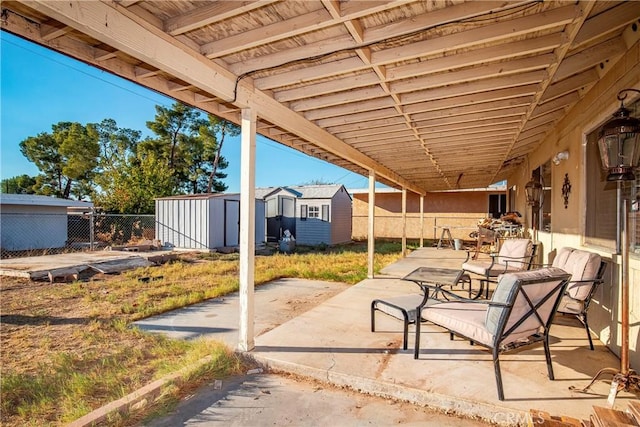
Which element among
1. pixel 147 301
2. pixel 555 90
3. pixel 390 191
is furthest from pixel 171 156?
pixel 555 90

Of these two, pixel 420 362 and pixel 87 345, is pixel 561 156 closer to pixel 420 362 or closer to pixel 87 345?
pixel 420 362

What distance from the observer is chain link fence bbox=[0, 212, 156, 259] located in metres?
11.7

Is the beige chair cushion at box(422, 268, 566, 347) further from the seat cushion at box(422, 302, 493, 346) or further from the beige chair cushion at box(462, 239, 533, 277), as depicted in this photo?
the beige chair cushion at box(462, 239, 533, 277)

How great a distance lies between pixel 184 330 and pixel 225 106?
8.58 ft

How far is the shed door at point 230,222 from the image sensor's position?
13227mm

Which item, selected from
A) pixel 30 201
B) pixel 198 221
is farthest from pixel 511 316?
pixel 30 201

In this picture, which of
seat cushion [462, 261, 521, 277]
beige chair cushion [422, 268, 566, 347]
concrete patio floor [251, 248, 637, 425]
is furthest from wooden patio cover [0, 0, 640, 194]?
concrete patio floor [251, 248, 637, 425]

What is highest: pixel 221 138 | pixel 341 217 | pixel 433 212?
pixel 221 138

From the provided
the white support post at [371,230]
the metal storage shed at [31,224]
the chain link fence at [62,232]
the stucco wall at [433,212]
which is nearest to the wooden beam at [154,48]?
the white support post at [371,230]

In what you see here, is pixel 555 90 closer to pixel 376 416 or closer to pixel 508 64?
pixel 508 64

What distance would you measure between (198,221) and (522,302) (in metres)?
11.7

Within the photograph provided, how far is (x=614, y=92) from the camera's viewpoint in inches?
113

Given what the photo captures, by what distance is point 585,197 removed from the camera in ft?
11.9

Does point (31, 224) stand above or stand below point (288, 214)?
below
